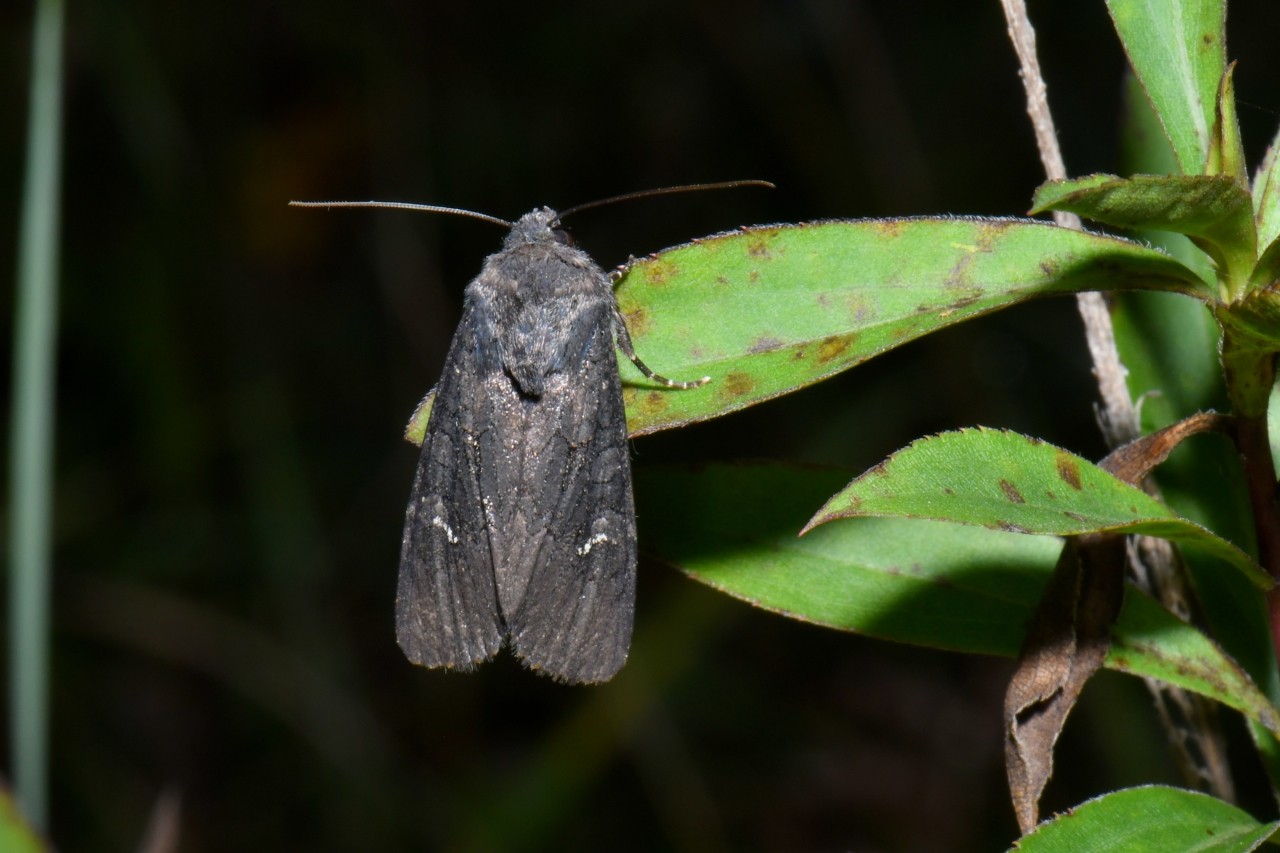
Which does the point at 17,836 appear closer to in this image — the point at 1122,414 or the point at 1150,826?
the point at 1150,826

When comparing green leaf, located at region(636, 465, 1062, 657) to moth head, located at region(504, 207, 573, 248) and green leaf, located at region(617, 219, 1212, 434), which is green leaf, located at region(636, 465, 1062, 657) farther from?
moth head, located at region(504, 207, 573, 248)

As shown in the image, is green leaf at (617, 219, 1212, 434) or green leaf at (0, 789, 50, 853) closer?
green leaf at (617, 219, 1212, 434)

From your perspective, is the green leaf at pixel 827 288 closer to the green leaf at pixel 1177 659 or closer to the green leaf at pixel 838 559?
the green leaf at pixel 838 559

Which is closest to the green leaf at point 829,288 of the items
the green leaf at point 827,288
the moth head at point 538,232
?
the green leaf at point 827,288

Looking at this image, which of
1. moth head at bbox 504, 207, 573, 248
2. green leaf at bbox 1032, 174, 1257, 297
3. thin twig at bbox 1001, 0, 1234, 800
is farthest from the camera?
moth head at bbox 504, 207, 573, 248

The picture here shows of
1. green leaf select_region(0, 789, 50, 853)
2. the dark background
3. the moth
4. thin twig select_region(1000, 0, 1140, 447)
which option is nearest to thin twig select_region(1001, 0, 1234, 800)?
thin twig select_region(1000, 0, 1140, 447)

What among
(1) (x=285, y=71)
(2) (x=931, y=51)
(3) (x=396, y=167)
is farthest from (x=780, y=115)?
(1) (x=285, y=71)

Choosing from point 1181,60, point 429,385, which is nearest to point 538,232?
point 1181,60

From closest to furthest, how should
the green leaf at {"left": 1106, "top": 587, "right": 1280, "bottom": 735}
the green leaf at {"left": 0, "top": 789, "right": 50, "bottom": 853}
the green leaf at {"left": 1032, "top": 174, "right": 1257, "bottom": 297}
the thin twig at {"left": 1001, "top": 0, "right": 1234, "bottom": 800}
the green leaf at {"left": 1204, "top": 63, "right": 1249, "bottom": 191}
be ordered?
the green leaf at {"left": 1032, "top": 174, "right": 1257, "bottom": 297} → the green leaf at {"left": 1204, "top": 63, "right": 1249, "bottom": 191} → the green leaf at {"left": 1106, "top": 587, "right": 1280, "bottom": 735} → the thin twig at {"left": 1001, "top": 0, "right": 1234, "bottom": 800} → the green leaf at {"left": 0, "top": 789, "right": 50, "bottom": 853}
